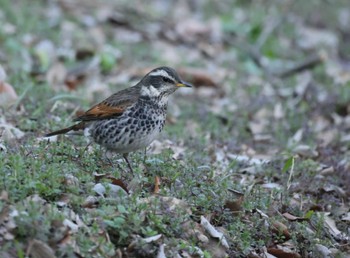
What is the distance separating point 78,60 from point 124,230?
7209mm

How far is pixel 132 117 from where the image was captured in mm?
7020

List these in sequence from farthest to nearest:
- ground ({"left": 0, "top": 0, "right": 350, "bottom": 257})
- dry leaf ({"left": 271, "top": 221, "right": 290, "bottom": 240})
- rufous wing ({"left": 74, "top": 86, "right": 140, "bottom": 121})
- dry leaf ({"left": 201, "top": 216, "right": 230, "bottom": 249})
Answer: rufous wing ({"left": 74, "top": 86, "right": 140, "bottom": 121}), dry leaf ({"left": 271, "top": 221, "right": 290, "bottom": 240}), dry leaf ({"left": 201, "top": 216, "right": 230, "bottom": 249}), ground ({"left": 0, "top": 0, "right": 350, "bottom": 257})

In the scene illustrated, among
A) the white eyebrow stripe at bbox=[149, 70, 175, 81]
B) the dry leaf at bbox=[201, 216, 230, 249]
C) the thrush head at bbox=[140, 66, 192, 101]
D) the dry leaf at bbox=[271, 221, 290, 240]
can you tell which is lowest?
the dry leaf at bbox=[271, 221, 290, 240]

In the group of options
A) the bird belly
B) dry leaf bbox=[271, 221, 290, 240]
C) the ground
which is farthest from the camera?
the bird belly

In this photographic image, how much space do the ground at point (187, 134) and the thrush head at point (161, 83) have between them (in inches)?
25.6

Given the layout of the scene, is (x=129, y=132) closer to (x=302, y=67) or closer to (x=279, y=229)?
(x=279, y=229)

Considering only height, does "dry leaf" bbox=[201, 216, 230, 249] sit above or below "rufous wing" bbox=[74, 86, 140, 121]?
below

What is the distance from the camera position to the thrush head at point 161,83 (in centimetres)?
727

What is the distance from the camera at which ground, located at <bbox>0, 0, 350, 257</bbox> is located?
5668mm

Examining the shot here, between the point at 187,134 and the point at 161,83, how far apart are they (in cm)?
218

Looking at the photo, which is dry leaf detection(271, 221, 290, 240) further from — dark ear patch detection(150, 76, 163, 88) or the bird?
dark ear patch detection(150, 76, 163, 88)

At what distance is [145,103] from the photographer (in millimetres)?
7117

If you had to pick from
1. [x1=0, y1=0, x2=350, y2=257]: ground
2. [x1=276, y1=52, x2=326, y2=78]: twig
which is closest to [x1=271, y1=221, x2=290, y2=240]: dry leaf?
[x1=0, y1=0, x2=350, y2=257]: ground

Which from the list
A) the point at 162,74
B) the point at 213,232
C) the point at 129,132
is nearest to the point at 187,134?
the point at 162,74
